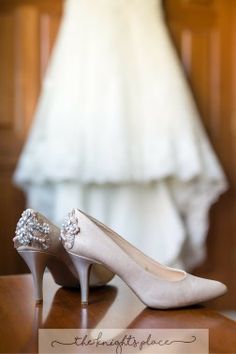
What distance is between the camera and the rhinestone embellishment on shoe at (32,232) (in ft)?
2.01

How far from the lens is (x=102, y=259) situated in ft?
1.98

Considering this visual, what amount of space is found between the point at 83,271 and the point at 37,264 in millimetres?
64

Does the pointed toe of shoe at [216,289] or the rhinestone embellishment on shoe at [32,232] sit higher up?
the rhinestone embellishment on shoe at [32,232]

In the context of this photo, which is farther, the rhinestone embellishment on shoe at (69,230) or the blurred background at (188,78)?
the blurred background at (188,78)

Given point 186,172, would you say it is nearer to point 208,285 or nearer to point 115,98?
point 115,98

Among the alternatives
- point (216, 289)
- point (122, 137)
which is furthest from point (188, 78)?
point (216, 289)

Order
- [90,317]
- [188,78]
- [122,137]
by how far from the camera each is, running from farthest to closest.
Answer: [188,78] < [122,137] < [90,317]

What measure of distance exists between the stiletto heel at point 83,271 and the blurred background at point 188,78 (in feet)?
2.85

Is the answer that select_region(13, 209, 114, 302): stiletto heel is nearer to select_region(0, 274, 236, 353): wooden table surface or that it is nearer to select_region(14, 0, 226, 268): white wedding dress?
select_region(0, 274, 236, 353): wooden table surface

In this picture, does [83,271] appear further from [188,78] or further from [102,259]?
[188,78]

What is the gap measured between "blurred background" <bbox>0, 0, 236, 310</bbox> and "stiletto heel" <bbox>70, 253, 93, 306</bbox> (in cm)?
87

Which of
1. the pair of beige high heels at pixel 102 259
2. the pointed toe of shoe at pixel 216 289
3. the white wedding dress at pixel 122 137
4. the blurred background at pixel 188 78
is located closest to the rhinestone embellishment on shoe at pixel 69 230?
the pair of beige high heels at pixel 102 259

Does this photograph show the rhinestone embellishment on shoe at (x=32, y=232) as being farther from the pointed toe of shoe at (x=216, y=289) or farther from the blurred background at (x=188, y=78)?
the blurred background at (x=188, y=78)

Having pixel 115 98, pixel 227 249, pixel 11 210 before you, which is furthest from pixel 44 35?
pixel 227 249
